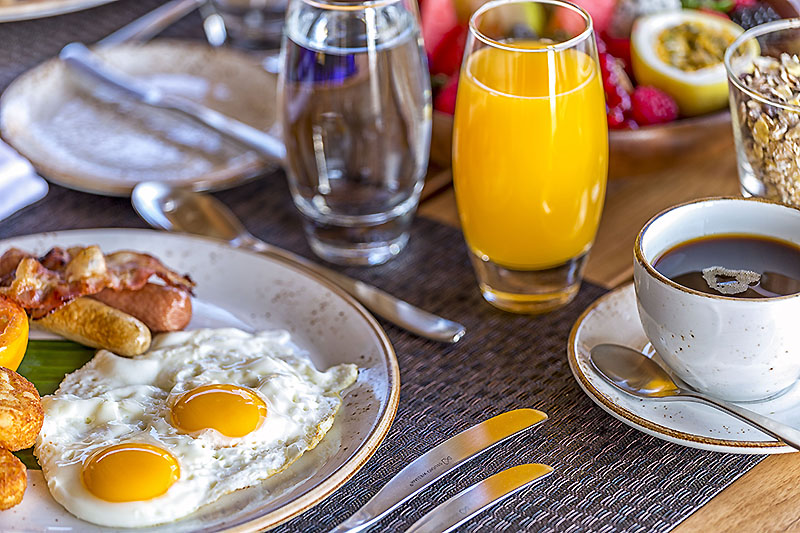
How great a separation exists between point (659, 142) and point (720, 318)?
24.8 inches

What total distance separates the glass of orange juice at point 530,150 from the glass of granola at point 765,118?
0.20 m

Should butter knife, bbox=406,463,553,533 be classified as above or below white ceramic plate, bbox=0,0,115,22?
below

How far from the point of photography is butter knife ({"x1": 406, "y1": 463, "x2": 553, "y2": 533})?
109cm

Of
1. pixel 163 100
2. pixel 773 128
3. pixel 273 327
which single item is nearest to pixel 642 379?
pixel 773 128

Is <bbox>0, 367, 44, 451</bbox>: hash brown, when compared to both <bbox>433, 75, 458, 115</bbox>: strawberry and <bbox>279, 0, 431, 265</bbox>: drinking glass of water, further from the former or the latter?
<bbox>433, 75, 458, 115</bbox>: strawberry

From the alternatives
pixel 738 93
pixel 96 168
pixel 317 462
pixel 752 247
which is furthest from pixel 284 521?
pixel 96 168

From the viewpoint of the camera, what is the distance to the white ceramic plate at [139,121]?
5.97ft

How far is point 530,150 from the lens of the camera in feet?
4.55

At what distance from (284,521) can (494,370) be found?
Answer: 1.51ft

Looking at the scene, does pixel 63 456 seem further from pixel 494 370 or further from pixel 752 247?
pixel 752 247

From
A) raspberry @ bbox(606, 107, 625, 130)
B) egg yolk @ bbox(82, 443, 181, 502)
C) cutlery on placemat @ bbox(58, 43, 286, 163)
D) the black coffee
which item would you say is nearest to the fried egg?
egg yolk @ bbox(82, 443, 181, 502)

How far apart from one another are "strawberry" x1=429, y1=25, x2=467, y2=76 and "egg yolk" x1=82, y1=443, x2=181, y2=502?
1098 mm

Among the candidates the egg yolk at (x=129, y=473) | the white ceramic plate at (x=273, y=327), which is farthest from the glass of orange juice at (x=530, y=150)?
the egg yolk at (x=129, y=473)

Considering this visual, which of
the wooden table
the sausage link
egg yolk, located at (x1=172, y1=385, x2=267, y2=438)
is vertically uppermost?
egg yolk, located at (x1=172, y1=385, x2=267, y2=438)
